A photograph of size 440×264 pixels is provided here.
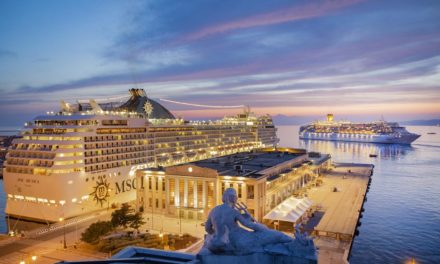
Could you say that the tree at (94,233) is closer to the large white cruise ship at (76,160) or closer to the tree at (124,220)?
the tree at (124,220)

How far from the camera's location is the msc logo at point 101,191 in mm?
51150

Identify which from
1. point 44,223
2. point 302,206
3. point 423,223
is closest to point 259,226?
point 302,206

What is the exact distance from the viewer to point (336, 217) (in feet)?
155

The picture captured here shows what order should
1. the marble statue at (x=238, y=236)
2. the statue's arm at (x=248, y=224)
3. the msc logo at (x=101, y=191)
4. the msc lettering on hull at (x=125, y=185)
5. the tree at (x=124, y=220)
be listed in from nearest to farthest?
the marble statue at (x=238, y=236)
the statue's arm at (x=248, y=224)
the tree at (x=124, y=220)
the msc logo at (x=101, y=191)
the msc lettering on hull at (x=125, y=185)

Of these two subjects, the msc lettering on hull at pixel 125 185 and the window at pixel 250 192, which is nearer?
the window at pixel 250 192

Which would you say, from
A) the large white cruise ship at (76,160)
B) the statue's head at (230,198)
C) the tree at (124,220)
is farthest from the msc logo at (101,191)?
the statue's head at (230,198)

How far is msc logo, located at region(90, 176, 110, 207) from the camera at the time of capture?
168 feet

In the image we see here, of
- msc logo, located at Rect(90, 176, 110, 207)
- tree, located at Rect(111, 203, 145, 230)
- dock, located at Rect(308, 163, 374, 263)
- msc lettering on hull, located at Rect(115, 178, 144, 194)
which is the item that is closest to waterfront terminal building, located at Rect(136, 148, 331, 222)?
msc logo, located at Rect(90, 176, 110, 207)

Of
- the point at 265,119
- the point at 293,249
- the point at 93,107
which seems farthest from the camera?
the point at 265,119

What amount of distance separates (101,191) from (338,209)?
33.7 metres

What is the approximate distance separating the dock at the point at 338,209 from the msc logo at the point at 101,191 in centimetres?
2934

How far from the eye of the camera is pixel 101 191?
52.3m

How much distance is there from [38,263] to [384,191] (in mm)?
64458

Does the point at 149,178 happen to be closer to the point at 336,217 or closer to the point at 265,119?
the point at 336,217
